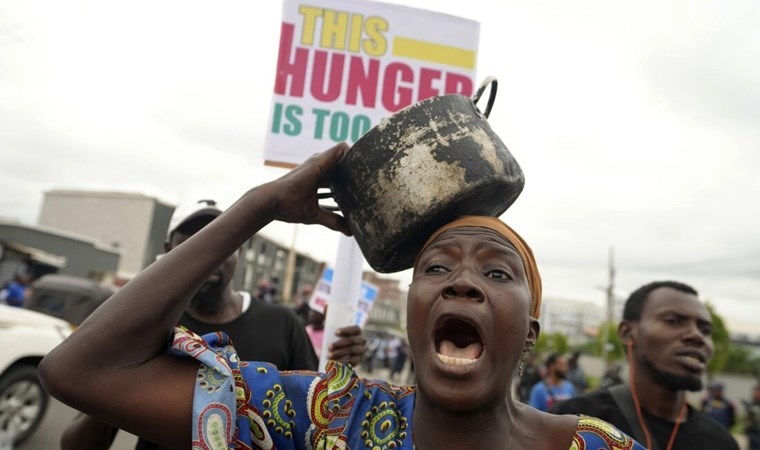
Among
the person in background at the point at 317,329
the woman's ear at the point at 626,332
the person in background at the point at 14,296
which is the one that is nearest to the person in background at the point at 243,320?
the woman's ear at the point at 626,332

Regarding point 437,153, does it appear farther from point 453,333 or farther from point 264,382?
point 264,382

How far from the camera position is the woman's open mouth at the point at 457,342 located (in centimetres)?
143

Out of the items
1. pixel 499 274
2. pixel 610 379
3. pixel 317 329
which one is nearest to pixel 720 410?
pixel 610 379

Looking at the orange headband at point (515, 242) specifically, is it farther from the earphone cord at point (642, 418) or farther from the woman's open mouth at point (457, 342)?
the earphone cord at point (642, 418)

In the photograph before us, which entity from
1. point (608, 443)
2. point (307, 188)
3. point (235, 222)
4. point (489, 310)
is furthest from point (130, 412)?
point (608, 443)

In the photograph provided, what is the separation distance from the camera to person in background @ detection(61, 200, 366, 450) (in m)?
2.50

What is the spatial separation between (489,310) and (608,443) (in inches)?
21.5

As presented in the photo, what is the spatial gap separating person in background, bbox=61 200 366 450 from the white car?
4.02 m

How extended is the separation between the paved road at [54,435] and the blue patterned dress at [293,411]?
5.56m

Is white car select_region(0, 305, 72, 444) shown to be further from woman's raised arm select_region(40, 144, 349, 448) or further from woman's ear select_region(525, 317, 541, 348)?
woman's ear select_region(525, 317, 541, 348)

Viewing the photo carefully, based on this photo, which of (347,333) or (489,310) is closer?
(489,310)

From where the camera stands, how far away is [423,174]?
4.88 feet

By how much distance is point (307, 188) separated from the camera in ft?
5.82

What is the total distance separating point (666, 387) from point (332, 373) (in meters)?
1.78
